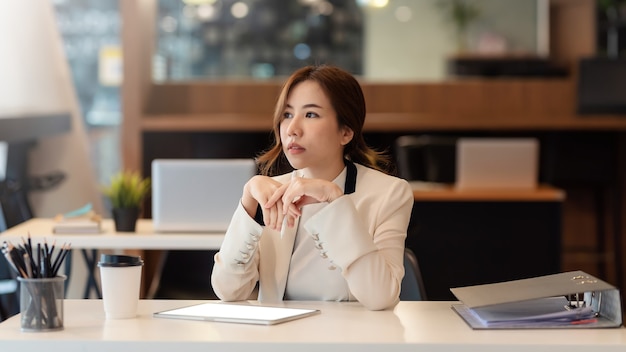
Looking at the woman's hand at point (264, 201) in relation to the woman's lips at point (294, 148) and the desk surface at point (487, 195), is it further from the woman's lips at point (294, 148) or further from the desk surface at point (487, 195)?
the desk surface at point (487, 195)

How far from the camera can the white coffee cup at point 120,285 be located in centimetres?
195

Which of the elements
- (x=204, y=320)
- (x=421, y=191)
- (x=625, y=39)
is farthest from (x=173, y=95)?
(x=204, y=320)

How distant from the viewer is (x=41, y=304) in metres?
1.84

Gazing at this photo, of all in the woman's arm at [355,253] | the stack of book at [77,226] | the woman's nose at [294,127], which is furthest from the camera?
the stack of book at [77,226]

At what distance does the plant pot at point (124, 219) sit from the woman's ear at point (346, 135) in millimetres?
1517

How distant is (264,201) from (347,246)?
197 mm

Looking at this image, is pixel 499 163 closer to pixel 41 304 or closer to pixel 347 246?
pixel 347 246

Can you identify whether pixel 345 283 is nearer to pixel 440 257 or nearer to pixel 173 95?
pixel 440 257

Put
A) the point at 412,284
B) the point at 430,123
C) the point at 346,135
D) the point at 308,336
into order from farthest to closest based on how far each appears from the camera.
Result: the point at 430,123, the point at 412,284, the point at 346,135, the point at 308,336

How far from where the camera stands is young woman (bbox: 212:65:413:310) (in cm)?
211

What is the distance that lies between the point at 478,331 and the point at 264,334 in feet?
1.27

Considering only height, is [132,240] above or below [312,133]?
below

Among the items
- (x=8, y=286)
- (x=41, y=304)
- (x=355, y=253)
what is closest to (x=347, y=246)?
(x=355, y=253)

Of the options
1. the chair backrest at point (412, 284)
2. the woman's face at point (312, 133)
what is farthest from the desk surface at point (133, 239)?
the woman's face at point (312, 133)
